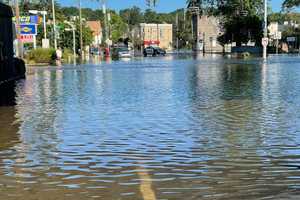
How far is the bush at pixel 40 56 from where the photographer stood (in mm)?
57822

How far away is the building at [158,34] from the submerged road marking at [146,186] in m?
162

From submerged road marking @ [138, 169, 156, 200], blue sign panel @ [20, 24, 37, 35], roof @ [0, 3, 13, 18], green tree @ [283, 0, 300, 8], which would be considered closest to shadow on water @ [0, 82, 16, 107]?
roof @ [0, 3, 13, 18]

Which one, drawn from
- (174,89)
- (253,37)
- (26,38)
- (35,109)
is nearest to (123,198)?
(35,109)

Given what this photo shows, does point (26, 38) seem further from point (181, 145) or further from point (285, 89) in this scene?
point (181, 145)

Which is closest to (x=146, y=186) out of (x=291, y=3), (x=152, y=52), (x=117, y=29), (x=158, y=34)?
(x=152, y=52)

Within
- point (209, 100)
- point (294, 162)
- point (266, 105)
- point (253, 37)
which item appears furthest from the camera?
point (253, 37)

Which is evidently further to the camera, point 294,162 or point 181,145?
point 181,145

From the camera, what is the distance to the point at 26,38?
57719 mm

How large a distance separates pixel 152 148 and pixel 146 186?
2540mm

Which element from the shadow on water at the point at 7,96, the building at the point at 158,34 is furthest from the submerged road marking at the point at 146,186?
the building at the point at 158,34

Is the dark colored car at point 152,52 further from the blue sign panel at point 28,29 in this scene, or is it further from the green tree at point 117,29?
the green tree at point 117,29

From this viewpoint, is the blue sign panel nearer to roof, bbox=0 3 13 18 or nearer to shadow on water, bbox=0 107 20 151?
roof, bbox=0 3 13 18

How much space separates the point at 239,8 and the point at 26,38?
4691cm

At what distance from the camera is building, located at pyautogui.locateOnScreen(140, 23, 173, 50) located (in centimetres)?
17300
